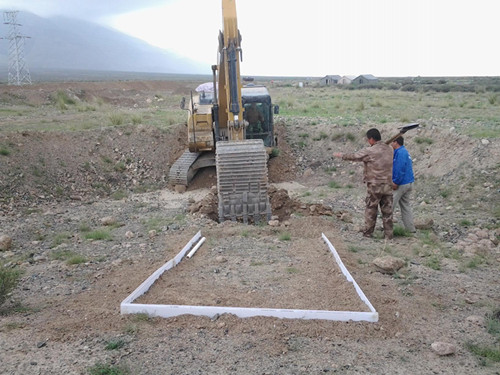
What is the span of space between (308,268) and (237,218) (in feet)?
10.0

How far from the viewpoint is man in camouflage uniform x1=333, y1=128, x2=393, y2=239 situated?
8.26 m

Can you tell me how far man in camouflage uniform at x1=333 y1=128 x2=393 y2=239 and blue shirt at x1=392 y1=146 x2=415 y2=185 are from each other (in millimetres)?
403

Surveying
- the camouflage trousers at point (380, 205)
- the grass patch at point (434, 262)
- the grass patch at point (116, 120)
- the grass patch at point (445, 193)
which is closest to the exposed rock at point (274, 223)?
the camouflage trousers at point (380, 205)

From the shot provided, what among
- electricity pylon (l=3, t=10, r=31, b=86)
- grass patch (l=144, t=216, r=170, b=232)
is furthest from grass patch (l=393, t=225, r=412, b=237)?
electricity pylon (l=3, t=10, r=31, b=86)

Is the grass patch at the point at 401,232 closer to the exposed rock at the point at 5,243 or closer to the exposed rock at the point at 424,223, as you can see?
the exposed rock at the point at 424,223

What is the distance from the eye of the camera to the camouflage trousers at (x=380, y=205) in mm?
8352

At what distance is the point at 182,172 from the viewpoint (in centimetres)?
1366

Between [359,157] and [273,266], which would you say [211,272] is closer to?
[273,266]

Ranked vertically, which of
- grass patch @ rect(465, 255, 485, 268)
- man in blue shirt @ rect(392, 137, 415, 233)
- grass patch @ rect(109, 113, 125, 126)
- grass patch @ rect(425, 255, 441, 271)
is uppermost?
grass patch @ rect(109, 113, 125, 126)

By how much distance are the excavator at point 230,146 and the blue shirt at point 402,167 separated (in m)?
2.58

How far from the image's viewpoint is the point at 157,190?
46.3 ft

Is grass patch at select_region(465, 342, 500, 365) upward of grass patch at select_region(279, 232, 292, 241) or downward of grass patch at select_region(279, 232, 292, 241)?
downward

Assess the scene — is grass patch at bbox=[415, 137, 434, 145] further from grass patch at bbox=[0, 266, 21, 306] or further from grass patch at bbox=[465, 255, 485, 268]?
grass patch at bbox=[0, 266, 21, 306]

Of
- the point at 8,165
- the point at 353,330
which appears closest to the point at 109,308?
the point at 353,330
